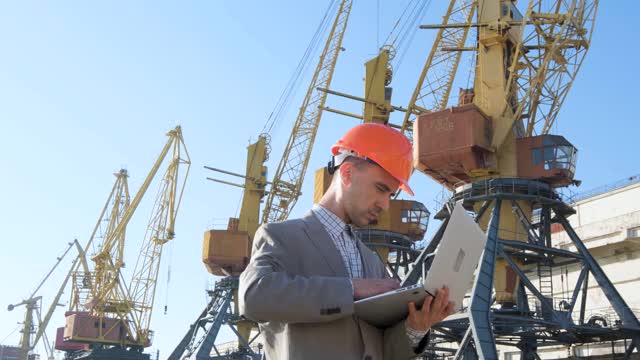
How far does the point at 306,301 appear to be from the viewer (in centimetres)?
410

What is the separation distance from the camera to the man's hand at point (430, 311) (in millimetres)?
4246

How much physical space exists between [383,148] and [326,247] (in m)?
0.66

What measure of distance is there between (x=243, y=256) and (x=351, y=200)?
53662 millimetres

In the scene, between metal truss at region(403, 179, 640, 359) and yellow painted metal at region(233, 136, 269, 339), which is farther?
yellow painted metal at region(233, 136, 269, 339)

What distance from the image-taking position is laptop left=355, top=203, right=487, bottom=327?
418 cm

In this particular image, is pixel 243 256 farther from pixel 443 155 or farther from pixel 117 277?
pixel 443 155

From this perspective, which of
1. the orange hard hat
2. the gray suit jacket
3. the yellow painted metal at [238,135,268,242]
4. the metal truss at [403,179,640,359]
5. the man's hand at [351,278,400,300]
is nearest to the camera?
the gray suit jacket

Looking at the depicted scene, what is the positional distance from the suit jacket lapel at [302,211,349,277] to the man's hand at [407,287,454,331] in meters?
0.48

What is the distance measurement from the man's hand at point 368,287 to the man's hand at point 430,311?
0.15 meters

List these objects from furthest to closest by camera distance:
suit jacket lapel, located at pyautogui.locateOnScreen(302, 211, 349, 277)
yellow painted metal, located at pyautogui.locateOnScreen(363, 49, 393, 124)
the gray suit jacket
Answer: yellow painted metal, located at pyautogui.locateOnScreen(363, 49, 393, 124)
suit jacket lapel, located at pyautogui.locateOnScreen(302, 211, 349, 277)
the gray suit jacket

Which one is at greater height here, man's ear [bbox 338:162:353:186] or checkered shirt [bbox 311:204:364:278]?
man's ear [bbox 338:162:353:186]

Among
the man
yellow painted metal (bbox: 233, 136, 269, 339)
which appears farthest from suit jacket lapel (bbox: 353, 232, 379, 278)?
yellow painted metal (bbox: 233, 136, 269, 339)

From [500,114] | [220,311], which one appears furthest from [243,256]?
[500,114]

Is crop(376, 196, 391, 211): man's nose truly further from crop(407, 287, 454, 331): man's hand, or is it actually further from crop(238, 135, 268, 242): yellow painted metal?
crop(238, 135, 268, 242): yellow painted metal
